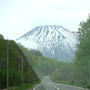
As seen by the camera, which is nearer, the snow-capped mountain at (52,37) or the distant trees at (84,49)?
the snow-capped mountain at (52,37)

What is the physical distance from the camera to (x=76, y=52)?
42.7 meters

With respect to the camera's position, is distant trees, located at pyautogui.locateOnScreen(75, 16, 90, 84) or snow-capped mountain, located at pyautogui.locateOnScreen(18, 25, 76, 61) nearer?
snow-capped mountain, located at pyautogui.locateOnScreen(18, 25, 76, 61)

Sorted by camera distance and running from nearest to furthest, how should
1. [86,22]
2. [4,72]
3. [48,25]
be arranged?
[4,72], [48,25], [86,22]

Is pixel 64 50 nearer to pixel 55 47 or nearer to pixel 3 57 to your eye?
pixel 55 47

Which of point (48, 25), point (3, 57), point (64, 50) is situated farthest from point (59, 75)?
point (3, 57)

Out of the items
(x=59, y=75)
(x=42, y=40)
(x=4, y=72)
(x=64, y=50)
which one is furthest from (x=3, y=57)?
(x=59, y=75)

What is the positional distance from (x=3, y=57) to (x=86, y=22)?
16.9m

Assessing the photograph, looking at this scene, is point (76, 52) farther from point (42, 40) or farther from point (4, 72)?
point (4, 72)

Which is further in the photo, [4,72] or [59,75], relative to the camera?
[59,75]

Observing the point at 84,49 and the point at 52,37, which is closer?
the point at 52,37

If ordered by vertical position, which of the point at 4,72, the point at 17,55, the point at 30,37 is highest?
the point at 30,37

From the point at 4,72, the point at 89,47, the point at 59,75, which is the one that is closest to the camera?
the point at 4,72

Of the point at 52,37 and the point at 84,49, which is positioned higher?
the point at 52,37

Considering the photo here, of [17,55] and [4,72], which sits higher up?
[17,55]
